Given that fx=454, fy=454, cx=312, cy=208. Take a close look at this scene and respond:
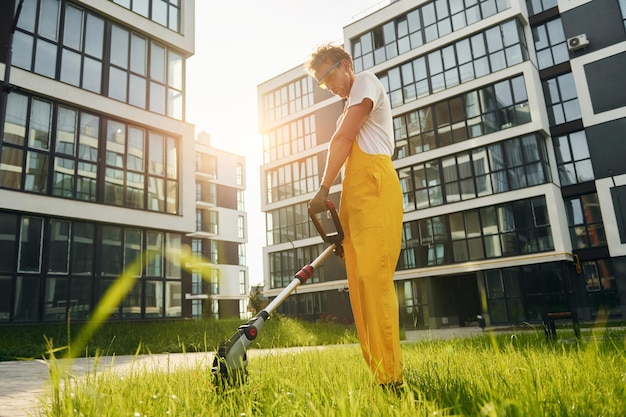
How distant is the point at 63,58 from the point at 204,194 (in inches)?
1265

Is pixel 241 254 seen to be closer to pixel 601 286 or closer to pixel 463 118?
pixel 463 118

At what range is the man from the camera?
2.65 meters

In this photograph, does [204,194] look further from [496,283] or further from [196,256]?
[496,283]

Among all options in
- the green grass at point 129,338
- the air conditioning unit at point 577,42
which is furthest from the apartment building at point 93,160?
the air conditioning unit at point 577,42

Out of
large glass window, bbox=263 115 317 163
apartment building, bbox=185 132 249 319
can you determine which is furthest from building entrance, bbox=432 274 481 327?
apartment building, bbox=185 132 249 319

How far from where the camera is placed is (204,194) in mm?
47031

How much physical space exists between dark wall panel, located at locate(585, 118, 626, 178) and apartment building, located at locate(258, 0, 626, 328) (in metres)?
0.05

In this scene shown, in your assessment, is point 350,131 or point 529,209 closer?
point 350,131

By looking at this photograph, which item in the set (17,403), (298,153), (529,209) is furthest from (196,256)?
(17,403)

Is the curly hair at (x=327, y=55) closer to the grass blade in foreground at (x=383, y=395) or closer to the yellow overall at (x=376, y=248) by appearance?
the yellow overall at (x=376, y=248)

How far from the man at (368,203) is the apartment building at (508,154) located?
19.8 meters

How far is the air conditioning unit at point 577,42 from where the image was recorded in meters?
21.5

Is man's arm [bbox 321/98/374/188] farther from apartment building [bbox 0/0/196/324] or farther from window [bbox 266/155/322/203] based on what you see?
window [bbox 266/155/322/203]

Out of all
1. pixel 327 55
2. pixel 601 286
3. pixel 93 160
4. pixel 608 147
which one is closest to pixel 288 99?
pixel 93 160
